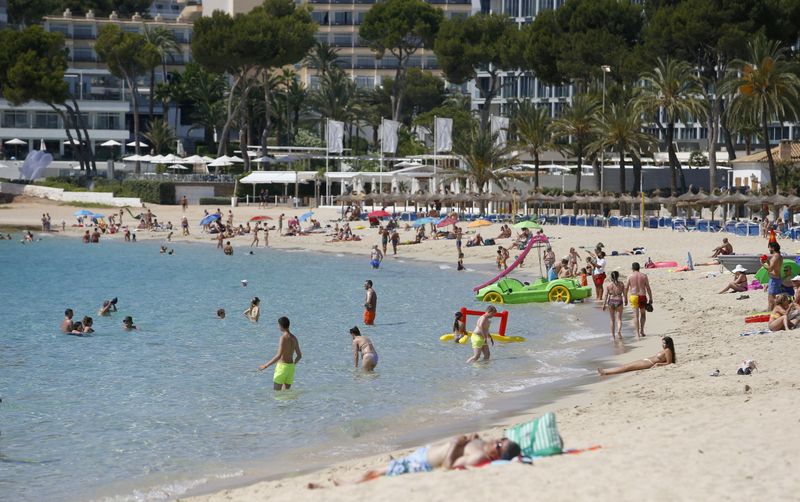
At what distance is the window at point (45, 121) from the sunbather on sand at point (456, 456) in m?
87.8

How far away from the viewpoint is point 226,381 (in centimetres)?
2073

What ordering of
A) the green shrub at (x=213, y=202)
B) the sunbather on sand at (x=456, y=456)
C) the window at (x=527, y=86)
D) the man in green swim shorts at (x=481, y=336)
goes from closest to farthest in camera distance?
the sunbather on sand at (x=456, y=456), the man in green swim shorts at (x=481, y=336), the green shrub at (x=213, y=202), the window at (x=527, y=86)

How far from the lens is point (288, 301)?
35062 millimetres

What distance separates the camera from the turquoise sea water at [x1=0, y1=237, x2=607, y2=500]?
588 inches

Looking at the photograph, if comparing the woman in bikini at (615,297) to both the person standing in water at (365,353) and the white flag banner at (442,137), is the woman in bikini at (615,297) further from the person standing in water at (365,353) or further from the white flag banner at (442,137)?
the white flag banner at (442,137)

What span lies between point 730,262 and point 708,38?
1388 inches

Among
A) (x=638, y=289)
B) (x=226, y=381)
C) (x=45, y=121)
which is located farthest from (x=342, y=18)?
(x=226, y=381)

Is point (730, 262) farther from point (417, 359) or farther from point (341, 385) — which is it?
point (341, 385)

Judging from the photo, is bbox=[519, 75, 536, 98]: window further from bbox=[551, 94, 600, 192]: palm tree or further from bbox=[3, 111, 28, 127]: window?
bbox=[3, 111, 28, 127]: window

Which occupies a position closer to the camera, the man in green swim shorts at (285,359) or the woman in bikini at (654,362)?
the man in green swim shorts at (285,359)

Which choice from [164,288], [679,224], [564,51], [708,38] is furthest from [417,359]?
[564,51]

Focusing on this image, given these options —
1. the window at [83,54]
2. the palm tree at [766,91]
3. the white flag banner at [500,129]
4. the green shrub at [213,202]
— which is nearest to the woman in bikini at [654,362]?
the palm tree at [766,91]

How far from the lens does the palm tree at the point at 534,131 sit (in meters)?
63.9

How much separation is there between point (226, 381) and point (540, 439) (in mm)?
10071
